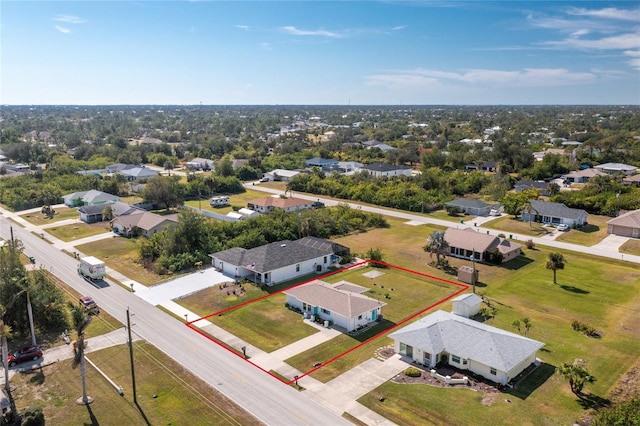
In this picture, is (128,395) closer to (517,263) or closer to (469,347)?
(469,347)

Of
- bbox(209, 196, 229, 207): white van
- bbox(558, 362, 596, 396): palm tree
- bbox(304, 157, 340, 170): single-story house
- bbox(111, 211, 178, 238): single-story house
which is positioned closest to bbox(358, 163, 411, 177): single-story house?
bbox(304, 157, 340, 170): single-story house

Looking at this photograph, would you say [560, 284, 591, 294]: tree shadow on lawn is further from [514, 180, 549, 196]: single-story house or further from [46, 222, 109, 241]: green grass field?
[46, 222, 109, 241]: green grass field

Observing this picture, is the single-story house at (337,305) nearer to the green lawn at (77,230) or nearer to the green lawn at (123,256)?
the green lawn at (123,256)

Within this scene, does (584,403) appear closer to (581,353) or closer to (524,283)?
(581,353)

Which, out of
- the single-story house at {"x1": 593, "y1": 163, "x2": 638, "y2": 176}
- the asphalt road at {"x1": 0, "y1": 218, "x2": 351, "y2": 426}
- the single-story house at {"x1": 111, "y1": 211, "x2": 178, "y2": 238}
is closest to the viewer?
the asphalt road at {"x1": 0, "y1": 218, "x2": 351, "y2": 426}

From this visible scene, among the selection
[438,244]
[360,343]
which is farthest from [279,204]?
[360,343]

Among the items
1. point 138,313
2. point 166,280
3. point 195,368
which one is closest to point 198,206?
point 166,280

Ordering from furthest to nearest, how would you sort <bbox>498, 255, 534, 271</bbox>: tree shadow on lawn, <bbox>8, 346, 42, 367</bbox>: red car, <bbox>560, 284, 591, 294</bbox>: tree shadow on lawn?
<bbox>498, 255, 534, 271</bbox>: tree shadow on lawn < <bbox>560, 284, 591, 294</bbox>: tree shadow on lawn < <bbox>8, 346, 42, 367</bbox>: red car
